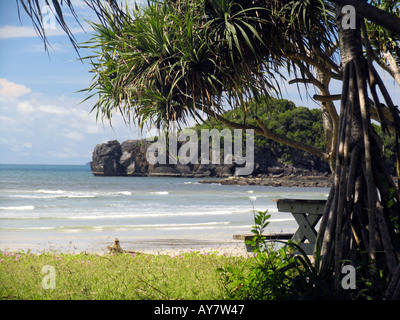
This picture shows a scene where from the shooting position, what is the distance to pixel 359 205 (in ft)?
11.1

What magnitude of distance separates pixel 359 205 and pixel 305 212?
5.05ft

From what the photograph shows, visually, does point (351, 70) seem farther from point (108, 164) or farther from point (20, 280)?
point (108, 164)

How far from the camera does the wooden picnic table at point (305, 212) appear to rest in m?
4.88

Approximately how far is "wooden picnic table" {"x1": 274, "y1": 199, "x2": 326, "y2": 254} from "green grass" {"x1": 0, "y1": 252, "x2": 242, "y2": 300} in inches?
39.3

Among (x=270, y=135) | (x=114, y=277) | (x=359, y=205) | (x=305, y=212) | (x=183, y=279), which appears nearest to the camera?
(x=359, y=205)

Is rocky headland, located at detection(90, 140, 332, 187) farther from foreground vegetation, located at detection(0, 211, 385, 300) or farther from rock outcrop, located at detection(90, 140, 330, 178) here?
foreground vegetation, located at detection(0, 211, 385, 300)

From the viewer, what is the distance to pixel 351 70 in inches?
143

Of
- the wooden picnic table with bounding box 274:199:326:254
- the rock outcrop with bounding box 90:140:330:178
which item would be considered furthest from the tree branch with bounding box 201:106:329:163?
the rock outcrop with bounding box 90:140:330:178

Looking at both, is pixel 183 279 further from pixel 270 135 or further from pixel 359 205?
pixel 270 135

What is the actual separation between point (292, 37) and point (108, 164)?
5998cm

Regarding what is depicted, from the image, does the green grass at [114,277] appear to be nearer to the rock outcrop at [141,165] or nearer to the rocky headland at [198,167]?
the rocky headland at [198,167]

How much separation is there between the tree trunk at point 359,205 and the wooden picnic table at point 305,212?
1.32 metres

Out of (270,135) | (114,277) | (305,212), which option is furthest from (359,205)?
(270,135)
